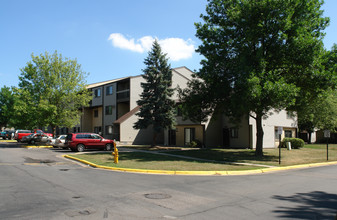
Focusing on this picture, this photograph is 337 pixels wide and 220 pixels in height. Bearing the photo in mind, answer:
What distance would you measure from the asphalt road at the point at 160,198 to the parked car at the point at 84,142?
43.0 ft

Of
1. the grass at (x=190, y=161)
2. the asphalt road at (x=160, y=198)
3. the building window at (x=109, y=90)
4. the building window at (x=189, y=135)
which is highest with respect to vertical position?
the building window at (x=109, y=90)

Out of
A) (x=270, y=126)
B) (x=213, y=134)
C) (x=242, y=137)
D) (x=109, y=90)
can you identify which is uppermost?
(x=109, y=90)

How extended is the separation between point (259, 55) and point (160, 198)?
44.1ft

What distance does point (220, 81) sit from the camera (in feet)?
67.2

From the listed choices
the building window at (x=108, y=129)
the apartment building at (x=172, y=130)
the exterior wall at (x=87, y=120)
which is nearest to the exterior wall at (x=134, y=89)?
the apartment building at (x=172, y=130)

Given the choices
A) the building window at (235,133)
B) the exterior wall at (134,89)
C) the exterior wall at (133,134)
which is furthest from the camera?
the exterior wall at (134,89)

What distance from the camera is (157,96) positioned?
2745cm

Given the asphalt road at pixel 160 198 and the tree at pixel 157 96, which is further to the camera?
the tree at pixel 157 96

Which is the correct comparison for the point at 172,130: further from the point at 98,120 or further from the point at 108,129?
the point at 98,120

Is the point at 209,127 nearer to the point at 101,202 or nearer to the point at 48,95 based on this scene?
the point at 48,95

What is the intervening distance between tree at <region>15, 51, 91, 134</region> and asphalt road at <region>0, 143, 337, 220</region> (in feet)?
70.6

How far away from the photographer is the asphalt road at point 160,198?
20.2 ft

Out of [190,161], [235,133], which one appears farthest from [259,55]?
[235,133]

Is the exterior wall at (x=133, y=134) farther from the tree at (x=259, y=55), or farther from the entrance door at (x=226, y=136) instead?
the tree at (x=259, y=55)
